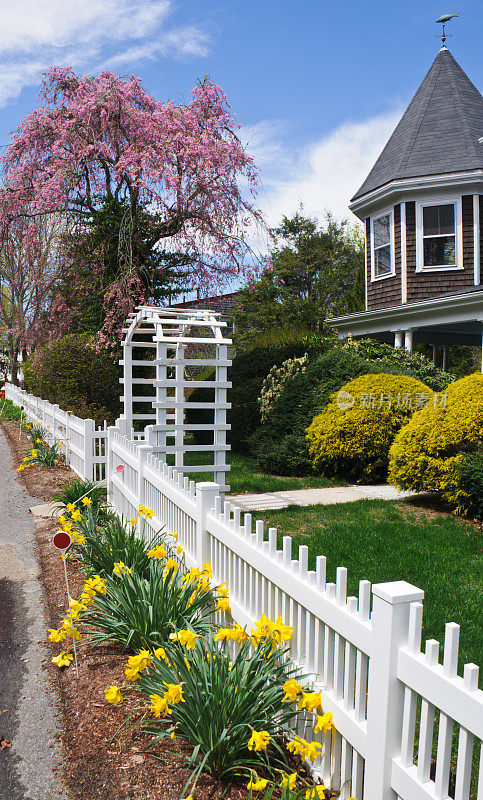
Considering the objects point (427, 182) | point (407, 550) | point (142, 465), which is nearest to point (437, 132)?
point (427, 182)

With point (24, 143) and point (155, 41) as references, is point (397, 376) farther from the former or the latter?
point (24, 143)

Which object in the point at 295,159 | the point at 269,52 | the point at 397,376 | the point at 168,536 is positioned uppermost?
the point at 295,159

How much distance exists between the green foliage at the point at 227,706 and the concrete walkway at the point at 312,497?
4467 mm

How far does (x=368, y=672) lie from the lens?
239cm

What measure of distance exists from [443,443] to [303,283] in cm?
2304

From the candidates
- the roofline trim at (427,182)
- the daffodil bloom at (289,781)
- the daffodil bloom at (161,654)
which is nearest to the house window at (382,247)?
the roofline trim at (427,182)

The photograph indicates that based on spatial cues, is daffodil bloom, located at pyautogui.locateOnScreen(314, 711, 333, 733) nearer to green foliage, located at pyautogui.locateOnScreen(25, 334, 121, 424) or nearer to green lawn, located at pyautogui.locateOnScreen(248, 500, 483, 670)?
green lawn, located at pyautogui.locateOnScreen(248, 500, 483, 670)

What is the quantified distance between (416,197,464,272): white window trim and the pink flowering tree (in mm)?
4014

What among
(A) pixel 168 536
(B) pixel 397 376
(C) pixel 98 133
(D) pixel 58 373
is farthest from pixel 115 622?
(C) pixel 98 133

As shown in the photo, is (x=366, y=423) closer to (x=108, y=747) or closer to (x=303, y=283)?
(x=108, y=747)

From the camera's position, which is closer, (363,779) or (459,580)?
(363,779)

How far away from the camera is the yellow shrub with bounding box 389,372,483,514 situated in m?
7.03

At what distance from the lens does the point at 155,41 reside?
955 cm

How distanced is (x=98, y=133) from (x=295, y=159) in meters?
11.0
